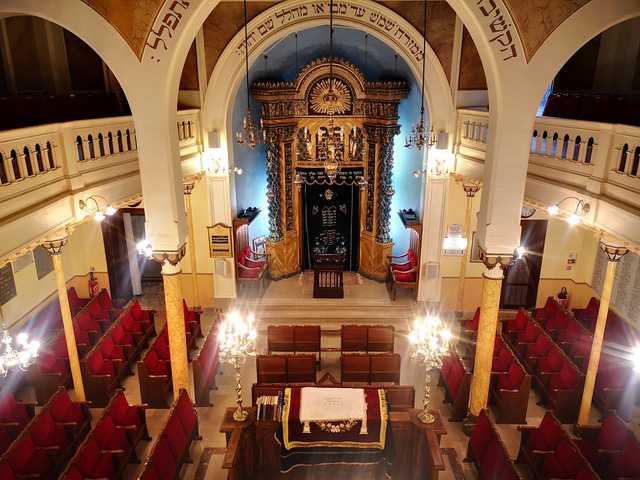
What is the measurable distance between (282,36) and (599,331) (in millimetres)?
8910

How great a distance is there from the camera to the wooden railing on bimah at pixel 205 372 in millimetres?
8812

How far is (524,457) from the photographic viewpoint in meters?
7.49

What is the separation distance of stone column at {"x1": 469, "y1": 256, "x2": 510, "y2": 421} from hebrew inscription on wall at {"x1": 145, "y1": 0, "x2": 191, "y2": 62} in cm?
552

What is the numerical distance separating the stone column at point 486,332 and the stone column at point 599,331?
1513 mm

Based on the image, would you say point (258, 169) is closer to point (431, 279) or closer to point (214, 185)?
point (214, 185)

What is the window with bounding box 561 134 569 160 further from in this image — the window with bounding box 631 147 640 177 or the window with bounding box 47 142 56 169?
the window with bounding box 47 142 56 169

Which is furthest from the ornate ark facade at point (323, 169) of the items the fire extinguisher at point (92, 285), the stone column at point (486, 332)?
the stone column at point (486, 332)

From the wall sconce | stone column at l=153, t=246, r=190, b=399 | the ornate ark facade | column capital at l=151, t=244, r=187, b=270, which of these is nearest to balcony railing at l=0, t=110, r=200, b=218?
the wall sconce

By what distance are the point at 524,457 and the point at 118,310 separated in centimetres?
892

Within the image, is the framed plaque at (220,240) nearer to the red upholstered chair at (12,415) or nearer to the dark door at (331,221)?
the dark door at (331,221)

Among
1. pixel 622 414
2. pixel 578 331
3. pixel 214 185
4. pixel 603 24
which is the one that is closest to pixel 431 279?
pixel 578 331

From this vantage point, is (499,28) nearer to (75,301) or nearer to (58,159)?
(58,159)

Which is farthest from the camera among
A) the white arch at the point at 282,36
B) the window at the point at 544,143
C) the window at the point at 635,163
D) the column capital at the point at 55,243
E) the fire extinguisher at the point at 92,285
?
the fire extinguisher at the point at 92,285

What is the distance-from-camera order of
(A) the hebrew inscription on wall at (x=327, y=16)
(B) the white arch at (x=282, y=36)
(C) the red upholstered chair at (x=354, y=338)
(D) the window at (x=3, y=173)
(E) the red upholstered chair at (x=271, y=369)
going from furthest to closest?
1. (A) the hebrew inscription on wall at (x=327, y=16)
2. (B) the white arch at (x=282, y=36)
3. (C) the red upholstered chair at (x=354, y=338)
4. (E) the red upholstered chair at (x=271, y=369)
5. (D) the window at (x=3, y=173)
